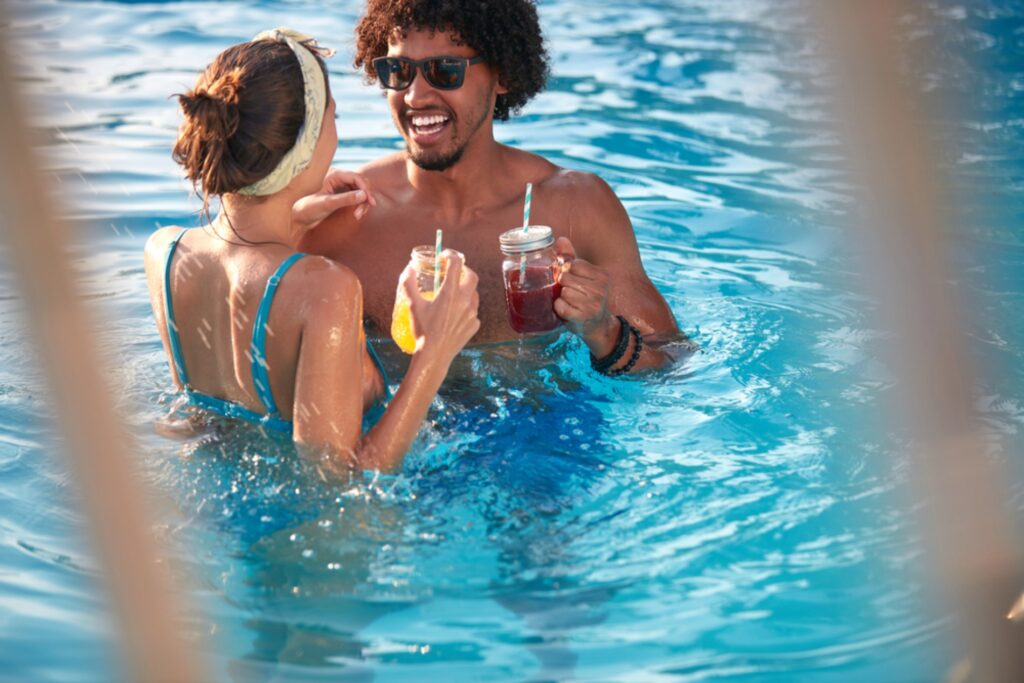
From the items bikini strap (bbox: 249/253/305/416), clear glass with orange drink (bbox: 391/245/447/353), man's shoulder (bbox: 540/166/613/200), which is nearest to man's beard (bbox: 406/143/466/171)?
man's shoulder (bbox: 540/166/613/200)

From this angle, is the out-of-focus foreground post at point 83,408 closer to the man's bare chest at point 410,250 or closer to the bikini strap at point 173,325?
the bikini strap at point 173,325

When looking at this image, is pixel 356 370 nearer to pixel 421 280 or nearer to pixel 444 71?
pixel 421 280

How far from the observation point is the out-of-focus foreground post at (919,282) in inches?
46.7

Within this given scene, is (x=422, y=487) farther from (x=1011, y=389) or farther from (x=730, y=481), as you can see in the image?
(x=1011, y=389)

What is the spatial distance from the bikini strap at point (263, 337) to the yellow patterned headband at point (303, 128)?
189 millimetres

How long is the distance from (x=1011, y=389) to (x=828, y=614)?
165 cm

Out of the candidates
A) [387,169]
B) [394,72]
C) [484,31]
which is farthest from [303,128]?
A: [387,169]

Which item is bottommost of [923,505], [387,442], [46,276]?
[387,442]

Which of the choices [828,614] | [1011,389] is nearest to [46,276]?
[828,614]

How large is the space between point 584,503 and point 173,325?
122cm

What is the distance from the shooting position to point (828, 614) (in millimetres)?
3076

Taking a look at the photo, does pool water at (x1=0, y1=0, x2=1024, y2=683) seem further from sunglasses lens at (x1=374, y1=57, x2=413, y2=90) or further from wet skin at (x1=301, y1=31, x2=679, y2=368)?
sunglasses lens at (x1=374, y1=57, x2=413, y2=90)

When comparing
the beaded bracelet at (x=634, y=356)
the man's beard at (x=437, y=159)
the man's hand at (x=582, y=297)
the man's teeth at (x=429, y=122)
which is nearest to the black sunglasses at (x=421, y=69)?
the man's teeth at (x=429, y=122)

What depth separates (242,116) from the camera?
9.36ft
